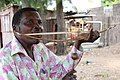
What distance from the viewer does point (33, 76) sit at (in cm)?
173

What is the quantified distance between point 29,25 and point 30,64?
0.21m

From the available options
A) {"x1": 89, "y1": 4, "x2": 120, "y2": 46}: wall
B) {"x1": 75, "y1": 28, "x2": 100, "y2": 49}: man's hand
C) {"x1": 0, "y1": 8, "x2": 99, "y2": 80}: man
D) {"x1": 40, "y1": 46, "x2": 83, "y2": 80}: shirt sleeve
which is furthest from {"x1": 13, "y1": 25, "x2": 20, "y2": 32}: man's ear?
{"x1": 89, "y1": 4, "x2": 120, "y2": 46}: wall

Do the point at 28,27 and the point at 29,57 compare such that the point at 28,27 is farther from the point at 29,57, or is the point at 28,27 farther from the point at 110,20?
the point at 110,20

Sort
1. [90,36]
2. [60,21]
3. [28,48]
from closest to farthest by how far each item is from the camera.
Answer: [90,36] < [28,48] < [60,21]

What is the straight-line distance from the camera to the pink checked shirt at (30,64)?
5.59 ft

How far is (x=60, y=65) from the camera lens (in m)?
1.89

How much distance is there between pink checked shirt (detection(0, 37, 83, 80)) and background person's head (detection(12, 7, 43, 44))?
0.21 feet

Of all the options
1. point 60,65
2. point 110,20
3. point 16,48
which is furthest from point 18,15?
point 110,20

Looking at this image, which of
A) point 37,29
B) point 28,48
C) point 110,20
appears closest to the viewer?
point 37,29

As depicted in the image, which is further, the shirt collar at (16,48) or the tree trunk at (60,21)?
the tree trunk at (60,21)

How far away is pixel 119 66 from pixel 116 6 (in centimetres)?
560

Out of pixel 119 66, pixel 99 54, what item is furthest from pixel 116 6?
pixel 119 66

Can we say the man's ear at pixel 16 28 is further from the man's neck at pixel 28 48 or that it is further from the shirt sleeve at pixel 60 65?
the shirt sleeve at pixel 60 65

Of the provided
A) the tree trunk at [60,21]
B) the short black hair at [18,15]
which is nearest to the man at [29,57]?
the short black hair at [18,15]
